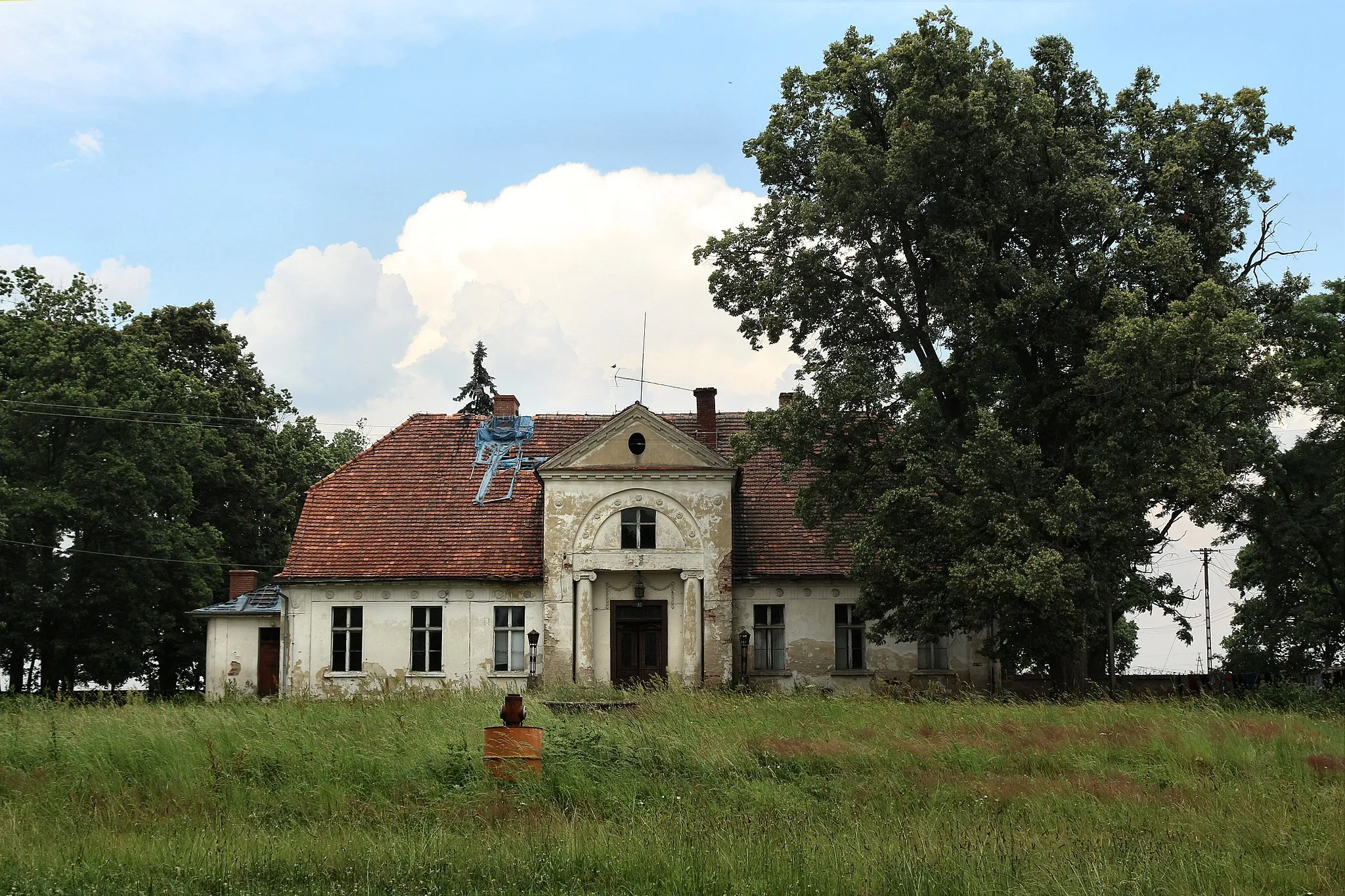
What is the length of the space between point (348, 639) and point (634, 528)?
23.1 ft

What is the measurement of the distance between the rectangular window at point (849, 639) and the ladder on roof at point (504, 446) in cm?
827

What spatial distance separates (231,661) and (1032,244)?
21.0m

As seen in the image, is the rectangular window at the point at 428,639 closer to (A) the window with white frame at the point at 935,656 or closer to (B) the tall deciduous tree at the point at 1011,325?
(B) the tall deciduous tree at the point at 1011,325

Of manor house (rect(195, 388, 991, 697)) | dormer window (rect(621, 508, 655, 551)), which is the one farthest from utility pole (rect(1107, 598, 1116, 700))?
dormer window (rect(621, 508, 655, 551))

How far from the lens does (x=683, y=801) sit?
1316 centimetres

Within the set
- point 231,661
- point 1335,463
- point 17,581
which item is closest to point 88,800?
point 231,661

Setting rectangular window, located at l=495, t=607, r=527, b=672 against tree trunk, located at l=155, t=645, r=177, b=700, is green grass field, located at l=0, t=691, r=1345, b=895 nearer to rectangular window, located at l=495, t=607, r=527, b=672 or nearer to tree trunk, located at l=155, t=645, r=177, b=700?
rectangular window, located at l=495, t=607, r=527, b=672

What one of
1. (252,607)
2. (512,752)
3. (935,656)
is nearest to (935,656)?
(935,656)

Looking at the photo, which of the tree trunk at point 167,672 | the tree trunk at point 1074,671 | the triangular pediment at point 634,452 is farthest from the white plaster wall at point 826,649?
the tree trunk at point 167,672

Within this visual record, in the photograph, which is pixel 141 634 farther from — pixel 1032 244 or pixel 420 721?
pixel 1032 244

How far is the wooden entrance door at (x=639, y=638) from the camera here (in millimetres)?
29203

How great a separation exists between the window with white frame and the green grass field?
9784mm

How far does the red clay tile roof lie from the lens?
29.5m

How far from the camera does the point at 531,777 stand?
44.8ft
